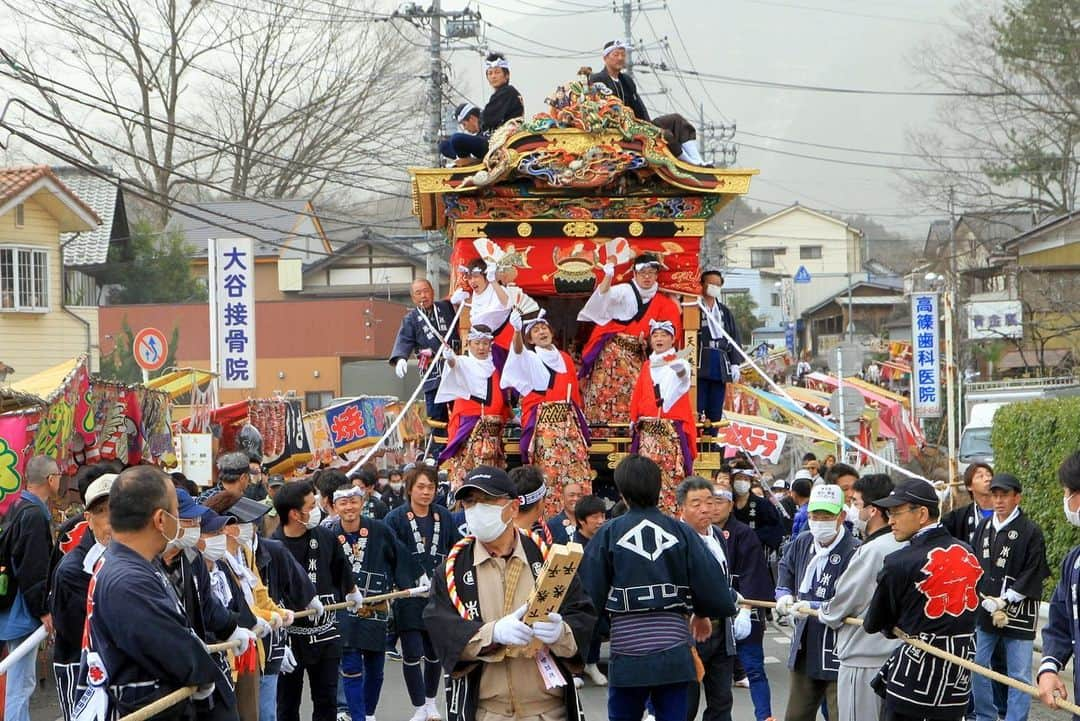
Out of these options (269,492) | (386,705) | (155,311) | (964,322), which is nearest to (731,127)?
(964,322)

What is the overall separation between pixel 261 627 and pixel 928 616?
3.25m

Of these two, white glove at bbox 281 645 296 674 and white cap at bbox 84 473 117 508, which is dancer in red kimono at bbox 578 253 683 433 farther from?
white cap at bbox 84 473 117 508

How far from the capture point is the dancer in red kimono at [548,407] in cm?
1244

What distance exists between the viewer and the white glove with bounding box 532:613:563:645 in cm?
546

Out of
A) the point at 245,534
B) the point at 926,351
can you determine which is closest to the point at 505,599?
the point at 245,534

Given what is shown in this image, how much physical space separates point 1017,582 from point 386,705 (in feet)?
15.9

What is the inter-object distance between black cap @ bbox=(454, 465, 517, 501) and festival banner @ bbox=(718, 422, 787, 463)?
16.8 m

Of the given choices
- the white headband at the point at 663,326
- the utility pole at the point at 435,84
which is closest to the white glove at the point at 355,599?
the white headband at the point at 663,326

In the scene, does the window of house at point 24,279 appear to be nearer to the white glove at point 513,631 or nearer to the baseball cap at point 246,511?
the baseball cap at point 246,511

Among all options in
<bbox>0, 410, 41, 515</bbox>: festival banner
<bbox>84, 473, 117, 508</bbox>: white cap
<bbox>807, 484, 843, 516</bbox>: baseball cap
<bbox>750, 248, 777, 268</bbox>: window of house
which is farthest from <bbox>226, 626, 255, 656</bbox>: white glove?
<bbox>750, 248, 777, 268</bbox>: window of house

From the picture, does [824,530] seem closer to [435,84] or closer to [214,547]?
[214,547]

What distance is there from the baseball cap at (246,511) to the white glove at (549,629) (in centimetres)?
266

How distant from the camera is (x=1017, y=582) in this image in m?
9.38

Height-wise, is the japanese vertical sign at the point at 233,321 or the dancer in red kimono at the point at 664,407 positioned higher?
the japanese vertical sign at the point at 233,321
